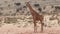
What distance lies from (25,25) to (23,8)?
3.36 m

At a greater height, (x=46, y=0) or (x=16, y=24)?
(x=46, y=0)

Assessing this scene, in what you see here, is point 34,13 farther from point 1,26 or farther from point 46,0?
point 46,0

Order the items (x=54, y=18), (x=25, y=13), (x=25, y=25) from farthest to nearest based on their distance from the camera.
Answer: (x=25, y=13)
(x=54, y=18)
(x=25, y=25)

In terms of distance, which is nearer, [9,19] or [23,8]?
[9,19]

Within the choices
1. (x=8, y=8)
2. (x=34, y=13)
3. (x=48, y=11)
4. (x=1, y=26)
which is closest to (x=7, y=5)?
(x=8, y=8)

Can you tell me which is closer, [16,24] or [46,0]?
[16,24]

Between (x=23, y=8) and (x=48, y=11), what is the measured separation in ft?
5.28

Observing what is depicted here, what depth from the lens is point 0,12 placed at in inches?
571

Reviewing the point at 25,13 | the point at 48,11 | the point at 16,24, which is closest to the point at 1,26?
the point at 16,24

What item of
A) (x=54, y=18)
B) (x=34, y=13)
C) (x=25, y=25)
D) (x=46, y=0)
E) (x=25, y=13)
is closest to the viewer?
(x=34, y=13)

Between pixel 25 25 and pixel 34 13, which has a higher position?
pixel 34 13

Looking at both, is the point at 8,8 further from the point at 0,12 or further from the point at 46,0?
the point at 46,0

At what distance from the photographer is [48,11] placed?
14.3m

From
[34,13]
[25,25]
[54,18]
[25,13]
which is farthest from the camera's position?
[25,13]
